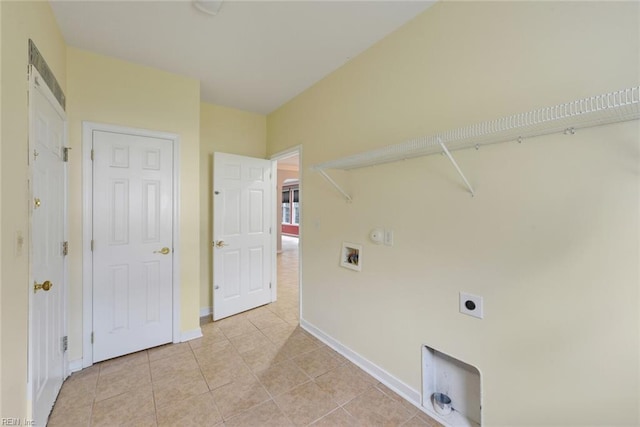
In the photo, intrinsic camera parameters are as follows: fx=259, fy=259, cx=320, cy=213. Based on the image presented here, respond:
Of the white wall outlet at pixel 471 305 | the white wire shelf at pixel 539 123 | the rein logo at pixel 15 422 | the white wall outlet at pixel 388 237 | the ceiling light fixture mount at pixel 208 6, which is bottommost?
the rein logo at pixel 15 422

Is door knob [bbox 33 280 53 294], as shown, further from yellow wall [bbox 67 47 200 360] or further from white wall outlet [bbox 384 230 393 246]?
white wall outlet [bbox 384 230 393 246]

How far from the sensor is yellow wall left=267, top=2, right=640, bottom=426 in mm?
1081

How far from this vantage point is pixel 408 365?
1.87 m

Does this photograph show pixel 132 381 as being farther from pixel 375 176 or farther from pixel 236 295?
pixel 375 176

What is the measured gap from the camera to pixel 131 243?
2.43m

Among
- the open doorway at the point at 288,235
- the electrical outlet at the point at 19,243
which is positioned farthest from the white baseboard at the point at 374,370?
the electrical outlet at the point at 19,243

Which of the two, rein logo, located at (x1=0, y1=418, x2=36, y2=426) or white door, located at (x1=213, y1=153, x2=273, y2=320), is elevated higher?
white door, located at (x1=213, y1=153, x2=273, y2=320)

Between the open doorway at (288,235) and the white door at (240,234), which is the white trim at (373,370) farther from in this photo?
the white door at (240,234)

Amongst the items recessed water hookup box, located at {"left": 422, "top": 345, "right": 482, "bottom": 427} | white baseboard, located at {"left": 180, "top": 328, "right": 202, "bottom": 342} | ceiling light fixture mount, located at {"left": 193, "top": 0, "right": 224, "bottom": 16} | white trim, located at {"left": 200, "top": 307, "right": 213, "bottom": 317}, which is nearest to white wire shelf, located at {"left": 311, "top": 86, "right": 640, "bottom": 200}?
recessed water hookup box, located at {"left": 422, "top": 345, "right": 482, "bottom": 427}

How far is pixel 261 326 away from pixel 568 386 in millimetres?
2616

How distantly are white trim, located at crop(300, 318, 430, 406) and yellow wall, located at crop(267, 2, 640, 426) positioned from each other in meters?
0.07

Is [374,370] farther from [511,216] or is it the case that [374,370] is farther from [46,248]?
[46,248]

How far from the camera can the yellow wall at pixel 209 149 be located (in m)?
3.26

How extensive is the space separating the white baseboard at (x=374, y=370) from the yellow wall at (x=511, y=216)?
71mm
